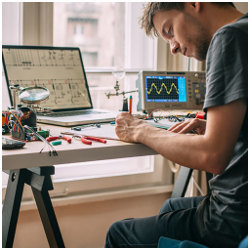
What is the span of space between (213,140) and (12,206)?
2.45 ft

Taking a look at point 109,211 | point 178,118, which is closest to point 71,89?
point 178,118

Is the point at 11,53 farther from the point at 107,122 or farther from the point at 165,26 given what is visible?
the point at 165,26

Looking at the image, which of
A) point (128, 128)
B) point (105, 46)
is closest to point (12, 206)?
point (128, 128)

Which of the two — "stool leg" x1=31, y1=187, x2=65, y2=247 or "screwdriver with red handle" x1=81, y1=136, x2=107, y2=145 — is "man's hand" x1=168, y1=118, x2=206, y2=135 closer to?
"screwdriver with red handle" x1=81, y1=136, x2=107, y2=145

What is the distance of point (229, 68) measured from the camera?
35.0 inches

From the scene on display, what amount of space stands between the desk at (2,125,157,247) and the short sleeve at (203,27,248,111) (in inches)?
11.8

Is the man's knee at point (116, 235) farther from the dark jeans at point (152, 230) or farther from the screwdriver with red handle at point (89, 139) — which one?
the screwdriver with red handle at point (89, 139)

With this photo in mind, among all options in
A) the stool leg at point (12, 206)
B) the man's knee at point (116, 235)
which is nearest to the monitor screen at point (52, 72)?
the stool leg at point (12, 206)

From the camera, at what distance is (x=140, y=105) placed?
71.8 inches

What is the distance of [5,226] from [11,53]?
753mm

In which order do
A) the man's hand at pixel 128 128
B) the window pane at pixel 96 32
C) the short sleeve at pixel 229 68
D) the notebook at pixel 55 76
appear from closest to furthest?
1. the short sleeve at pixel 229 68
2. the man's hand at pixel 128 128
3. the notebook at pixel 55 76
4. the window pane at pixel 96 32

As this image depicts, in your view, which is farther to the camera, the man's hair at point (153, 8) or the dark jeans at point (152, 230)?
the man's hair at point (153, 8)

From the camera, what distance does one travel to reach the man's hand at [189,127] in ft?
3.98

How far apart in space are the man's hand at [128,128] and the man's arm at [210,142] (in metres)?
0.05
